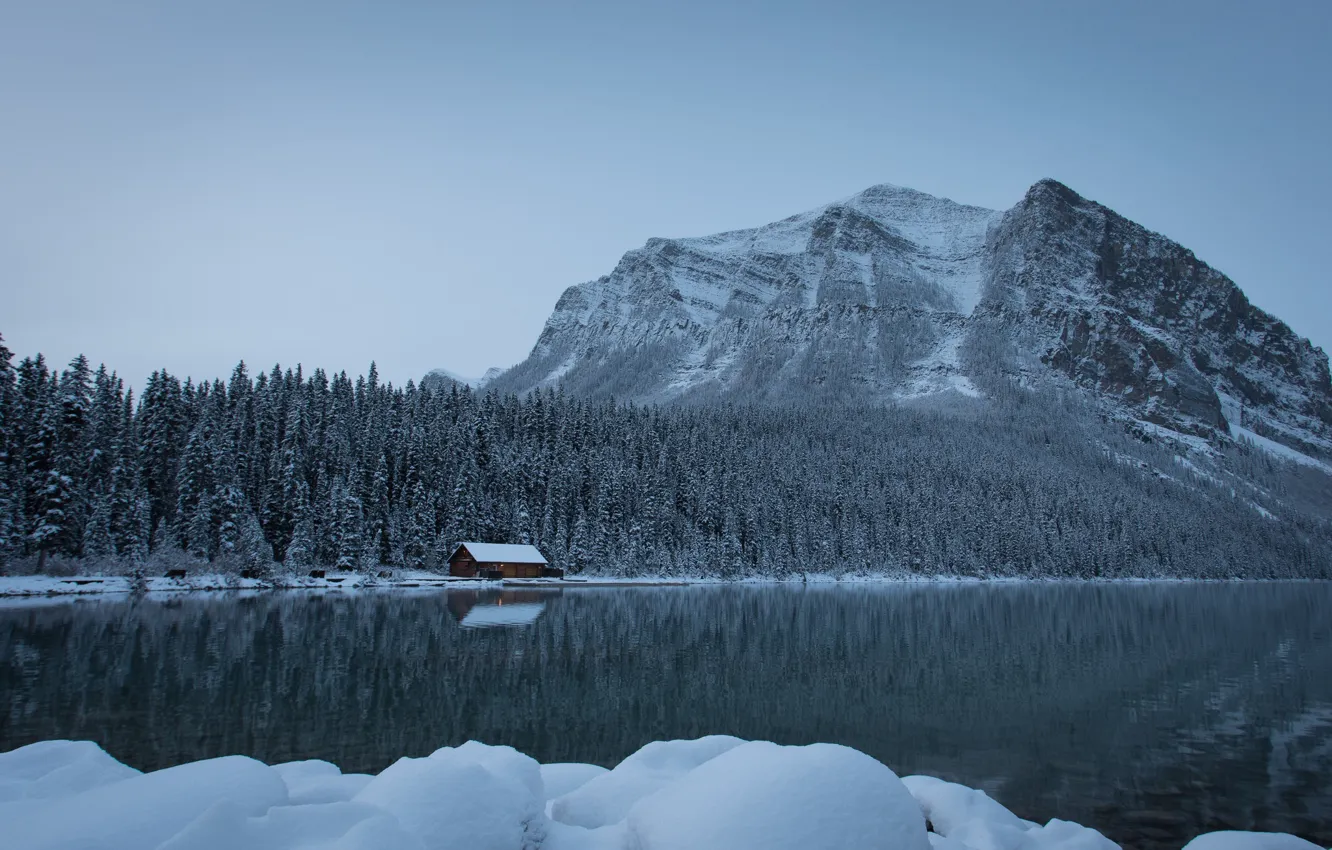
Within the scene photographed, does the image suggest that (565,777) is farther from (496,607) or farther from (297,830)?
(496,607)

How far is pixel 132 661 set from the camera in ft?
87.0

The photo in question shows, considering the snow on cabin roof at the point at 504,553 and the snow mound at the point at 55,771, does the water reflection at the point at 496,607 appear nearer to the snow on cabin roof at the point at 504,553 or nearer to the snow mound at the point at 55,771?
the snow on cabin roof at the point at 504,553

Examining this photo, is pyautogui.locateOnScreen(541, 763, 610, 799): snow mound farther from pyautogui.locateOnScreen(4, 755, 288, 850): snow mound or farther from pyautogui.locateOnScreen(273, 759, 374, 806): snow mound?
pyautogui.locateOnScreen(4, 755, 288, 850): snow mound

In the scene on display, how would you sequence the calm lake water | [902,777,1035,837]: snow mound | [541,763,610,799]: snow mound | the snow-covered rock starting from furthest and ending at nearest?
the calm lake water
[541,763,610,799]: snow mound
[902,777,1035,837]: snow mound
the snow-covered rock

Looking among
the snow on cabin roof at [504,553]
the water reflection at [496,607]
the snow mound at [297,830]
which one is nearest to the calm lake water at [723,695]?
the water reflection at [496,607]

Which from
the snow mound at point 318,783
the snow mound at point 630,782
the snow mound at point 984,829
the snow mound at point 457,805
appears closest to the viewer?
the snow mound at point 457,805

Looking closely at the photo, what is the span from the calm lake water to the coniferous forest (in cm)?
1930

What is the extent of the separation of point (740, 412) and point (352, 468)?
9778 centimetres

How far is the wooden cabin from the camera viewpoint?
7825 cm

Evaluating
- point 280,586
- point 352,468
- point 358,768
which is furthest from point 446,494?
point 358,768

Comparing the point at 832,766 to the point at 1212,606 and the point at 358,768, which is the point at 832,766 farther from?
the point at 1212,606

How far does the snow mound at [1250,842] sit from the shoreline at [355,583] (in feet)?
203

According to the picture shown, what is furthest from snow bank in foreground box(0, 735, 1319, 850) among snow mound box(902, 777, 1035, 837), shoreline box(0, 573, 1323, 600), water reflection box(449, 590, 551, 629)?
shoreline box(0, 573, 1323, 600)

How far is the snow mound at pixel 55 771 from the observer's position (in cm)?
805
